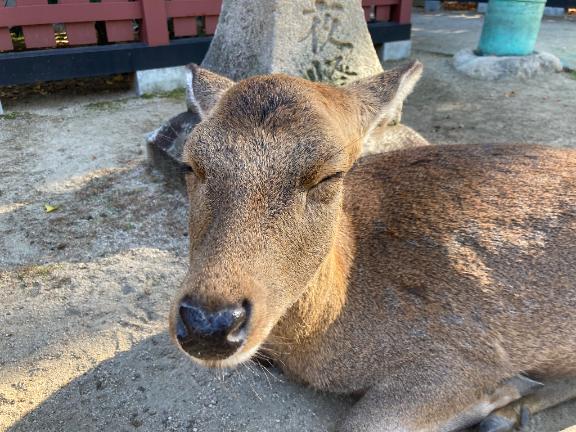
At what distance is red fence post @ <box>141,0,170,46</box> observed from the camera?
827cm

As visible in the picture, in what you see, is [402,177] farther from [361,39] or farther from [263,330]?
[361,39]

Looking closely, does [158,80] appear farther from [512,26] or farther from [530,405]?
[530,405]

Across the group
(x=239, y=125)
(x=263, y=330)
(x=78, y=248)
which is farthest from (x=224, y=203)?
(x=78, y=248)

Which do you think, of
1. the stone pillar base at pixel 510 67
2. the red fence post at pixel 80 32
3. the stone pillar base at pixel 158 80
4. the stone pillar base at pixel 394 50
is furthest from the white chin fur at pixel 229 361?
the stone pillar base at pixel 394 50

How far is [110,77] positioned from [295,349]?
27.6 feet

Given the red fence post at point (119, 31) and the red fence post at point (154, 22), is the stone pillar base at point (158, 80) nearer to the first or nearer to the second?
the red fence post at point (154, 22)

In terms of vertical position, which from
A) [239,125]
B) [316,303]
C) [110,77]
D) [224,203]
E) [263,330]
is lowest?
[110,77]

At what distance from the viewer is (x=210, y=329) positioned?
73.5 inches

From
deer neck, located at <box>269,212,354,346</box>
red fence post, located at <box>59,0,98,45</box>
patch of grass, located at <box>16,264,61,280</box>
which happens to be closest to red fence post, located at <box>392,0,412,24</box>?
red fence post, located at <box>59,0,98,45</box>

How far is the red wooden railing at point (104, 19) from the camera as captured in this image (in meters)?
7.74

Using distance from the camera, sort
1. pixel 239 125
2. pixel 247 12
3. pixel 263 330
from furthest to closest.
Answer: pixel 247 12 < pixel 239 125 < pixel 263 330

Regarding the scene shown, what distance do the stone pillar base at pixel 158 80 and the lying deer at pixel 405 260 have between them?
5730 millimetres

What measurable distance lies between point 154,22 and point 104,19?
0.74 m

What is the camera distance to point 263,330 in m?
2.08
